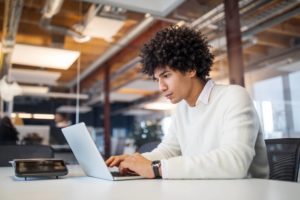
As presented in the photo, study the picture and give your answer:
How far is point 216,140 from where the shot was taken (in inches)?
50.4

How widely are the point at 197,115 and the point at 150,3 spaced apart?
2638 millimetres

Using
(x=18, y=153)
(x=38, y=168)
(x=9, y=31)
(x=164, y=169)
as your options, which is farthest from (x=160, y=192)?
(x=9, y=31)

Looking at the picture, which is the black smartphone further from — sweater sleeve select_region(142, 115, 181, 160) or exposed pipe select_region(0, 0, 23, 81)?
exposed pipe select_region(0, 0, 23, 81)

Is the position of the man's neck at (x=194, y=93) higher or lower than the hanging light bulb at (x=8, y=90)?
lower

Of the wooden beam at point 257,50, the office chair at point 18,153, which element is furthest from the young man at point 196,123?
the wooden beam at point 257,50

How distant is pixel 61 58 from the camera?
4.35 meters

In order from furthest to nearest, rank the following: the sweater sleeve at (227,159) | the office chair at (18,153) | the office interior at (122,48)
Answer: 1. the office interior at (122,48)
2. the office chair at (18,153)
3. the sweater sleeve at (227,159)

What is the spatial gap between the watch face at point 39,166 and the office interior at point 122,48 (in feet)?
3.32

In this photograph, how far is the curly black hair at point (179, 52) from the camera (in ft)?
4.75

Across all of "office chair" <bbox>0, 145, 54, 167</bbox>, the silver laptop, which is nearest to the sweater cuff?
the silver laptop

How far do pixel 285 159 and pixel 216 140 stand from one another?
39 centimetres

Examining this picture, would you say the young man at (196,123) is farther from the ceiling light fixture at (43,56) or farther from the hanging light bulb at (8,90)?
the hanging light bulb at (8,90)

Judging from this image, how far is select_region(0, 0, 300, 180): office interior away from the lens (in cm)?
333

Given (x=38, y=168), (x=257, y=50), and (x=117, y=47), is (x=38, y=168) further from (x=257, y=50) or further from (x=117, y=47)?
(x=117, y=47)
